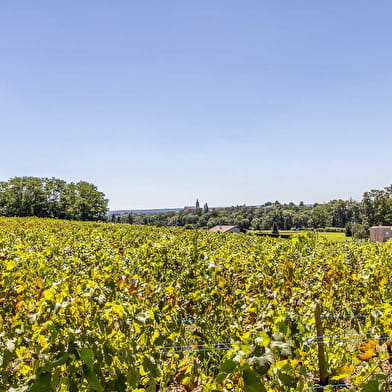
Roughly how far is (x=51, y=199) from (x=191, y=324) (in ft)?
226

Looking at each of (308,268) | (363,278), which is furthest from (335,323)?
(308,268)

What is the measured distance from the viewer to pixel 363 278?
13.9ft

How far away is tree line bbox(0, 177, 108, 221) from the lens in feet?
197

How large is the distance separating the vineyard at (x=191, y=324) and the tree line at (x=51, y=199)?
197ft

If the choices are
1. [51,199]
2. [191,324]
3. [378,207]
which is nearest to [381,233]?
[191,324]

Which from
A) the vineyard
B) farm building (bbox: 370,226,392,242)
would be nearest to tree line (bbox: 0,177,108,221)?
farm building (bbox: 370,226,392,242)

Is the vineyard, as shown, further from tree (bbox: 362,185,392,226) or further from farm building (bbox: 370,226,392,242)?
tree (bbox: 362,185,392,226)

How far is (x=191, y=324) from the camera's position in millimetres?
3900

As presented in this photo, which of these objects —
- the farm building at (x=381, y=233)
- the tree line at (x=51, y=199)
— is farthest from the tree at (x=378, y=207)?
the tree line at (x=51, y=199)

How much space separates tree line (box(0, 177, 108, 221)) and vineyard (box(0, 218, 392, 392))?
197 feet

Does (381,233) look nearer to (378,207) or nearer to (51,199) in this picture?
(378,207)

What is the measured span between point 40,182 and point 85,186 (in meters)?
8.61

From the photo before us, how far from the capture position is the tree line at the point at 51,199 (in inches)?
2359

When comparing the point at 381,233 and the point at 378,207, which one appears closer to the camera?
the point at 381,233
